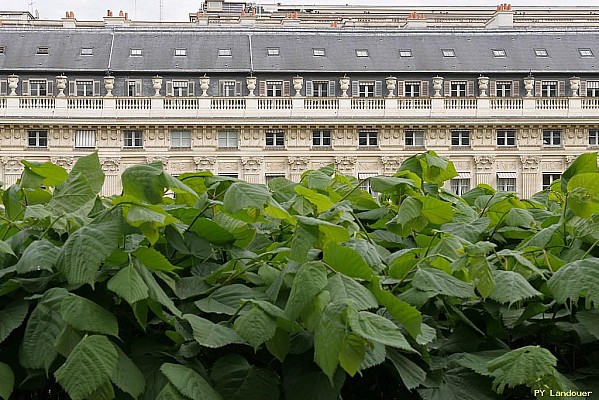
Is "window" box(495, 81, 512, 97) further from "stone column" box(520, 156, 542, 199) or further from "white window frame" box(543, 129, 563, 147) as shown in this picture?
"stone column" box(520, 156, 542, 199)

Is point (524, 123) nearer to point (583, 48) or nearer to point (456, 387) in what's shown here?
point (583, 48)

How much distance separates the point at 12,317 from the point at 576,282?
865 millimetres

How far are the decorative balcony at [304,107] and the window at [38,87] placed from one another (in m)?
0.39

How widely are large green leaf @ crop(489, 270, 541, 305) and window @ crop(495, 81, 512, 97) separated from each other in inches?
1585

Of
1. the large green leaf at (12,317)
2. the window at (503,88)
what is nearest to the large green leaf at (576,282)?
the large green leaf at (12,317)

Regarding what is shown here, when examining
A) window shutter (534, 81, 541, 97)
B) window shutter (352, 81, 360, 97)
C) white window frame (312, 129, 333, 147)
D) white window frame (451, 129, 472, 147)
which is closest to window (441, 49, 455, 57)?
white window frame (451, 129, 472, 147)

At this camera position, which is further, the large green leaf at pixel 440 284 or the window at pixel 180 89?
the window at pixel 180 89

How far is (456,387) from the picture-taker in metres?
1.59

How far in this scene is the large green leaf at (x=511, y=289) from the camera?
1584mm

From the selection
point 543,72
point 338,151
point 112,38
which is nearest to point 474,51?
point 543,72

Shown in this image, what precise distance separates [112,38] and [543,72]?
17447mm

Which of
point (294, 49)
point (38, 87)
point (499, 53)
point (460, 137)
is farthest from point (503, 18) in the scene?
point (38, 87)

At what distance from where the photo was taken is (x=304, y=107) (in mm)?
40531

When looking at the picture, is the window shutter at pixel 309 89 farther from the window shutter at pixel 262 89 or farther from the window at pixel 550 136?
the window at pixel 550 136
